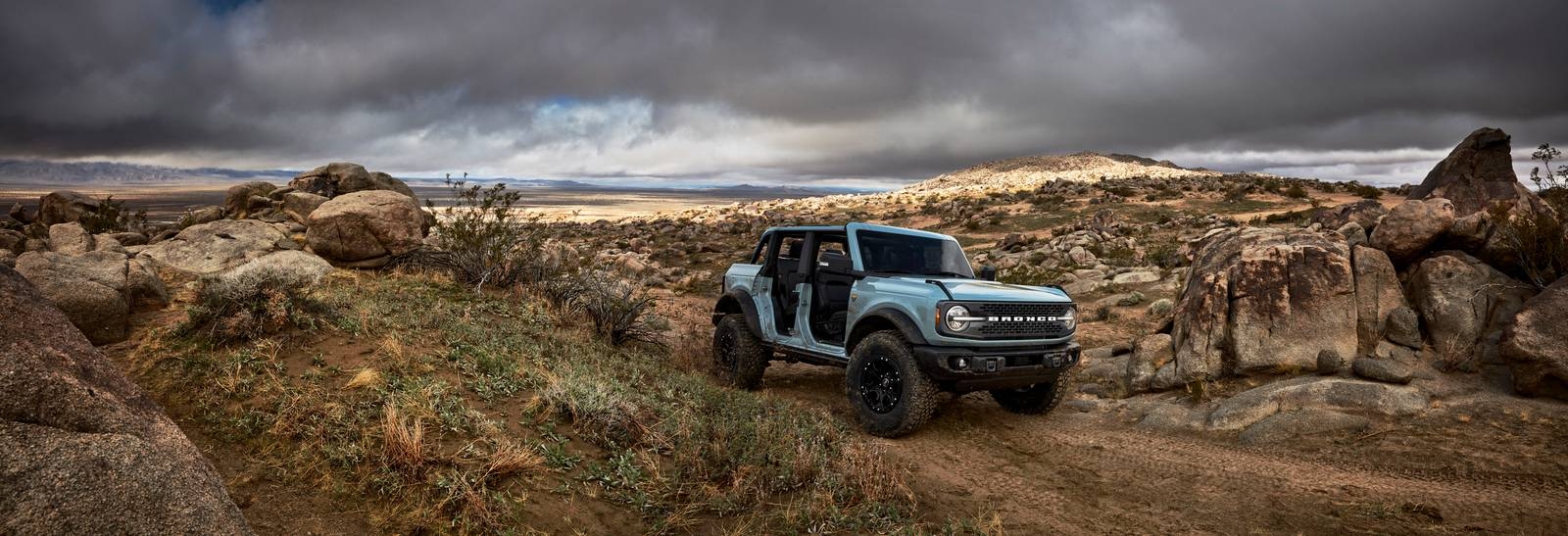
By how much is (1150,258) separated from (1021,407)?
44.1 feet

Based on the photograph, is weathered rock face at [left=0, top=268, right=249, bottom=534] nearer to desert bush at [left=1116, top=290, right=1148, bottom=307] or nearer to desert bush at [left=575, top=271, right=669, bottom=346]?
desert bush at [left=575, top=271, right=669, bottom=346]

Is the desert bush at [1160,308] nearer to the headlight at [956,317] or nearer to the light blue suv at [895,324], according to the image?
the light blue suv at [895,324]

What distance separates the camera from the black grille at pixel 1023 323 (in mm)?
6789

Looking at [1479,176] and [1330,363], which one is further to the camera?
[1479,176]

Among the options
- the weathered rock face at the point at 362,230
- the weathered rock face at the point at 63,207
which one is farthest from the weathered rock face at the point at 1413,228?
the weathered rock face at the point at 63,207

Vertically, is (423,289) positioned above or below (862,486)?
above

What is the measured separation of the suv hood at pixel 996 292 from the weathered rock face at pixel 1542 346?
3.78 meters

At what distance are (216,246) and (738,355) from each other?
27.0 ft

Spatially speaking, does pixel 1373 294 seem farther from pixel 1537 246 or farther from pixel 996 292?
pixel 996 292

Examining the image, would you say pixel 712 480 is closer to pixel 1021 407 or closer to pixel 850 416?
pixel 850 416

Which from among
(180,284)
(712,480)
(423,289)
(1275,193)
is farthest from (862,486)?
(1275,193)

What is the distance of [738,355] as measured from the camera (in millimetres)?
9047

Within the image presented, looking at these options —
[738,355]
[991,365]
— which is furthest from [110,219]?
[991,365]

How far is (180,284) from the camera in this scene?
349 inches
